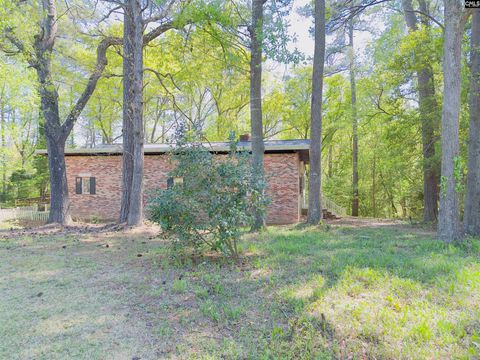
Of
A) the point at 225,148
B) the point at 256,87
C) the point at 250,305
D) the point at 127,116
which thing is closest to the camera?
the point at 250,305

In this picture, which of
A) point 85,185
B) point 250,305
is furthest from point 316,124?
point 85,185

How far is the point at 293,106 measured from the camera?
20.0 metres

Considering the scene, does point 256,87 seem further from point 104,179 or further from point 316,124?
point 104,179

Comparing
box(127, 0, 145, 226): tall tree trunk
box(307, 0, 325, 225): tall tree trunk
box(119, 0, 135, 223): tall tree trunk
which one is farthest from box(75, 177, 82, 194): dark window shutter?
box(307, 0, 325, 225): tall tree trunk

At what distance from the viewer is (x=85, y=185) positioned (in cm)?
1422

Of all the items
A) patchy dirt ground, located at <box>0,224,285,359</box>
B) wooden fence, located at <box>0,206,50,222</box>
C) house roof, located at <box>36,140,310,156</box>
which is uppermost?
house roof, located at <box>36,140,310,156</box>

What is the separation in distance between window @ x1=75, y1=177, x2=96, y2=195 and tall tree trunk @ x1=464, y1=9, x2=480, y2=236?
13830mm

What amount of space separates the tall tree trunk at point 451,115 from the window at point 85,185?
13361mm

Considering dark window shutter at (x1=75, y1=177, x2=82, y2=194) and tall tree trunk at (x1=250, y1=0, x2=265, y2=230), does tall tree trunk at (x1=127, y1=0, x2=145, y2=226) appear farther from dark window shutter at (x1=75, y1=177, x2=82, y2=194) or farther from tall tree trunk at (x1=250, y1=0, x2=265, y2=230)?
dark window shutter at (x1=75, y1=177, x2=82, y2=194)

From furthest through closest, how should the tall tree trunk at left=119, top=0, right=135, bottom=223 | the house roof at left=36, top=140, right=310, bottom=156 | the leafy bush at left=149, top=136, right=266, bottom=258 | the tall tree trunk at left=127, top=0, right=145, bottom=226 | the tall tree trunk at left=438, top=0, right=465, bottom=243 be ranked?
1. the house roof at left=36, top=140, right=310, bottom=156
2. the tall tree trunk at left=119, top=0, right=135, bottom=223
3. the tall tree trunk at left=127, top=0, right=145, bottom=226
4. the tall tree trunk at left=438, top=0, right=465, bottom=243
5. the leafy bush at left=149, top=136, right=266, bottom=258

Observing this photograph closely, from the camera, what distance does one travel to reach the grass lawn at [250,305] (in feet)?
8.79

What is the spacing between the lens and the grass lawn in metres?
2.68

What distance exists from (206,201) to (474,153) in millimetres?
6407

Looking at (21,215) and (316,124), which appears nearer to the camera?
(316,124)
